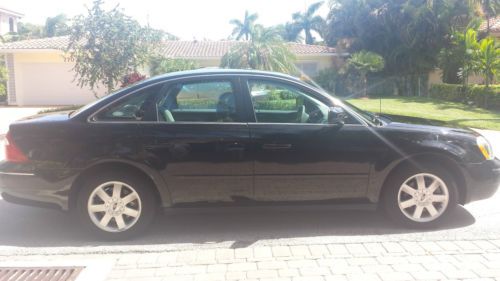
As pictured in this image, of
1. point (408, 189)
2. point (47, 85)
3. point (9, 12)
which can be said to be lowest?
point (408, 189)

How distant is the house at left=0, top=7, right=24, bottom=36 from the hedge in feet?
119

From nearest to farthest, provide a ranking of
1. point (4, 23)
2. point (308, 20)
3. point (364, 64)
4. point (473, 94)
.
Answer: point (473, 94) < point (364, 64) < point (4, 23) < point (308, 20)

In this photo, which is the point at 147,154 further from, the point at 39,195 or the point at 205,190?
the point at 39,195

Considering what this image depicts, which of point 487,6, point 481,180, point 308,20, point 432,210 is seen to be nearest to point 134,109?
point 432,210

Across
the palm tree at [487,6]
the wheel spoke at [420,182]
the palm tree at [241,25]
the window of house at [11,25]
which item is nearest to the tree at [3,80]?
the window of house at [11,25]

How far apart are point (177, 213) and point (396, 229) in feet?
7.13

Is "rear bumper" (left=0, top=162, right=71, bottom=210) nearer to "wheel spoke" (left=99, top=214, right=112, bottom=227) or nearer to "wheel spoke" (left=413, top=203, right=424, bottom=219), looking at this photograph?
"wheel spoke" (left=99, top=214, right=112, bottom=227)

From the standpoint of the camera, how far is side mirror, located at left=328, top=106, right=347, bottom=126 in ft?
14.8

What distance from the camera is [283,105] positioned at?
16.3 feet

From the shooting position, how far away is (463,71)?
2130 cm

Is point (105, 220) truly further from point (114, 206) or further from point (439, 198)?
point (439, 198)

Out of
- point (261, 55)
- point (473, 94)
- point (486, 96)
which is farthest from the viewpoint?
point (261, 55)

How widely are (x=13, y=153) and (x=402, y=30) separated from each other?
27.1m

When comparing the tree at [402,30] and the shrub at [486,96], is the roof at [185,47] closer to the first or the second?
the tree at [402,30]
